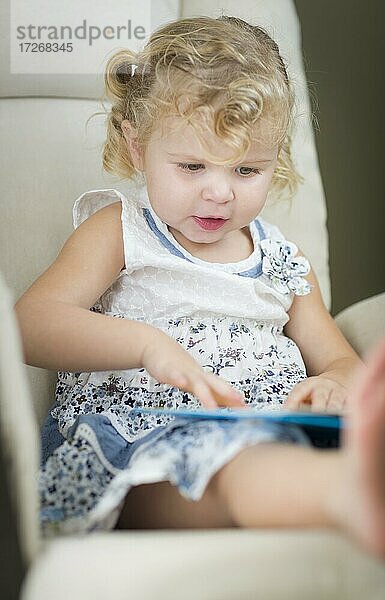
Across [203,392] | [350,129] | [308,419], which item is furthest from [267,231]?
[350,129]

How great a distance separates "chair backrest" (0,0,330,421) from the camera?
127 cm

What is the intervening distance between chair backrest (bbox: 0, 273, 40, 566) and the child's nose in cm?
40

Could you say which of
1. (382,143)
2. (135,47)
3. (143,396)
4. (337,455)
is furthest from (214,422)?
(382,143)

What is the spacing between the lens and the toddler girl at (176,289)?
3.03 feet

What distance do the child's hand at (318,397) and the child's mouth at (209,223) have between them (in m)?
0.21

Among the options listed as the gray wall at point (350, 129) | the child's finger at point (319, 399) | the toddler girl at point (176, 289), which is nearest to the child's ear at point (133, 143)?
the toddler girl at point (176, 289)

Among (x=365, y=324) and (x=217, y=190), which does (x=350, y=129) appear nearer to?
(x=365, y=324)

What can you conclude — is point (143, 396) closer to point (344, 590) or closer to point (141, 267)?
point (141, 267)

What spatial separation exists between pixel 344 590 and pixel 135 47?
2.87 feet

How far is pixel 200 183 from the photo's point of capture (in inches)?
42.2

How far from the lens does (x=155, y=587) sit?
68 centimetres

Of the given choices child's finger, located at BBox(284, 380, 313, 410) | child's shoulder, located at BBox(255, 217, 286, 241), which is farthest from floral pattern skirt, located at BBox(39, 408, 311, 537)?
child's shoulder, located at BBox(255, 217, 286, 241)

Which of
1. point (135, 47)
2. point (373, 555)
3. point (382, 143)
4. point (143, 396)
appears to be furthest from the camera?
point (382, 143)

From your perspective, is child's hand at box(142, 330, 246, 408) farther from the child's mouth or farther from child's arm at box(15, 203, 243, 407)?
the child's mouth
